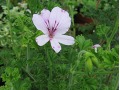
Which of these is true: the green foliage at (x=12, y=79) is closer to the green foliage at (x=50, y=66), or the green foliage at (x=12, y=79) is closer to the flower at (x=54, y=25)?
the green foliage at (x=50, y=66)

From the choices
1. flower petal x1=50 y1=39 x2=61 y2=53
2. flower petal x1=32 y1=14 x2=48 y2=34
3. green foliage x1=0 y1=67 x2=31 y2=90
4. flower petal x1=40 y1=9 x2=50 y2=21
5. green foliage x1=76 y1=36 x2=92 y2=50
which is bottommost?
green foliage x1=0 y1=67 x2=31 y2=90

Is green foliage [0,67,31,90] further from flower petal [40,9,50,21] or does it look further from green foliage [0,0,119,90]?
flower petal [40,9,50,21]

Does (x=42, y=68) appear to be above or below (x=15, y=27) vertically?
below

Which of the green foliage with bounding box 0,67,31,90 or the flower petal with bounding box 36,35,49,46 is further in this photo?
the green foliage with bounding box 0,67,31,90

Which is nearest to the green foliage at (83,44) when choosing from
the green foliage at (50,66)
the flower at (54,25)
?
the green foliage at (50,66)

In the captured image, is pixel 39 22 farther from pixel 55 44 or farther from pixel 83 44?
pixel 83 44

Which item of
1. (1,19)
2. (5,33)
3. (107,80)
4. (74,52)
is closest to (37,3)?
(74,52)

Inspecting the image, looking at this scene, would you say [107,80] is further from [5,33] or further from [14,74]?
[5,33]

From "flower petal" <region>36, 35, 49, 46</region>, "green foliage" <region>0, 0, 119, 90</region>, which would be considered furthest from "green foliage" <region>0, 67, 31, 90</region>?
"flower petal" <region>36, 35, 49, 46</region>
